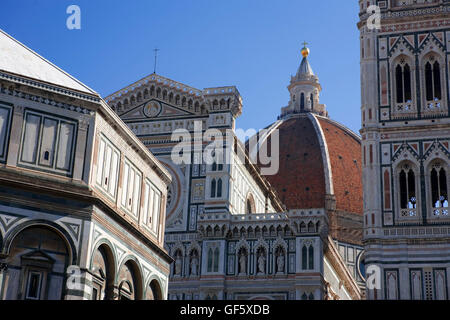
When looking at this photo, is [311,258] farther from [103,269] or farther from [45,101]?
[45,101]

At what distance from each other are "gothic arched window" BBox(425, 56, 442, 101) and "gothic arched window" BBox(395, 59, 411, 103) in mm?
836

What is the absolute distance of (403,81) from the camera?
1439 inches

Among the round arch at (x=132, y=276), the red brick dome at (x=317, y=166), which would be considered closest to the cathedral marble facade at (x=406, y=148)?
the round arch at (x=132, y=276)

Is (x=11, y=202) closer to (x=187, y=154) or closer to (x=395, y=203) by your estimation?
A: (x=395, y=203)

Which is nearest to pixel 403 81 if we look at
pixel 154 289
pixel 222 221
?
pixel 222 221

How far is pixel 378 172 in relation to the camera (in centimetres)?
3488

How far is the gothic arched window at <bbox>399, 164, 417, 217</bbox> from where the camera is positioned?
34219mm

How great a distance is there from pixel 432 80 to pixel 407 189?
18.3 ft

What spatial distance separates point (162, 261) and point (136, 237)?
2105 millimetres

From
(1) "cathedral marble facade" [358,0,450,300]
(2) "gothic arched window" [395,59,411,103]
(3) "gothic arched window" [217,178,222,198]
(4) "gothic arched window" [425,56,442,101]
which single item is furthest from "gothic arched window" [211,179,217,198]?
(4) "gothic arched window" [425,56,442,101]

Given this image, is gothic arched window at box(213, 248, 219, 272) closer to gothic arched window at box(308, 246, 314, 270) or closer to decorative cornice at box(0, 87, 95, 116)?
gothic arched window at box(308, 246, 314, 270)

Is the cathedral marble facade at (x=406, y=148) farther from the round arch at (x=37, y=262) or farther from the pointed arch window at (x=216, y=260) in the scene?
the round arch at (x=37, y=262)
